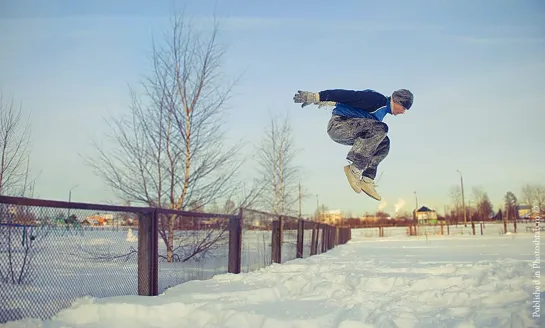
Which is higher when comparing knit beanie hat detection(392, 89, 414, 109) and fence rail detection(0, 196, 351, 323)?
knit beanie hat detection(392, 89, 414, 109)

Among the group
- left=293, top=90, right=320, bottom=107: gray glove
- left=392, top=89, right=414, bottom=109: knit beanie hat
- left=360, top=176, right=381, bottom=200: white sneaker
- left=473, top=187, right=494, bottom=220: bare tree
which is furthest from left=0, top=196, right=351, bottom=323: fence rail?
left=473, top=187, right=494, bottom=220: bare tree

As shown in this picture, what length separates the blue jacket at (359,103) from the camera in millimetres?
3734

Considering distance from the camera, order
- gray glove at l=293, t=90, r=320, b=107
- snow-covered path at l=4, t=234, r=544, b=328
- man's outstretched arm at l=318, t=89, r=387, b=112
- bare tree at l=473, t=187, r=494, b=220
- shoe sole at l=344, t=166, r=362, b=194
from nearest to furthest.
Answer: snow-covered path at l=4, t=234, r=544, b=328, gray glove at l=293, t=90, r=320, b=107, man's outstretched arm at l=318, t=89, r=387, b=112, shoe sole at l=344, t=166, r=362, b=194, bare tree at l=473, t=187, r=494, b=220

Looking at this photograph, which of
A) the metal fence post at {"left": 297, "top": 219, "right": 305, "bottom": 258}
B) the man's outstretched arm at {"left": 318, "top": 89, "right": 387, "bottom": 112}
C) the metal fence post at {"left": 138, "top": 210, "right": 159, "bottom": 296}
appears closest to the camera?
the man's outstretched arm at {"left": 318, "top": 89, "right": 387, "bottom": 112}

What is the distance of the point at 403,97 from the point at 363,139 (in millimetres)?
578

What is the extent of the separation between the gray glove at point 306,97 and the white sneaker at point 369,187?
1218mm

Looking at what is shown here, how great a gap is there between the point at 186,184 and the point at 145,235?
5.19 meters

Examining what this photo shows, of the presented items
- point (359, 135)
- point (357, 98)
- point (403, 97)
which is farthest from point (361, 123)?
point (403, 97)

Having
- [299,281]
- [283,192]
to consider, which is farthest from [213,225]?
[283,192]

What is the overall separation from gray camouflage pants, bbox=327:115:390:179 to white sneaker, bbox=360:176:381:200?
0.08 meters

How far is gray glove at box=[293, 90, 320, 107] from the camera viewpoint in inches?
142

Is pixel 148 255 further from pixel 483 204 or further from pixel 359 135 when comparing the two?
pixel 483 204

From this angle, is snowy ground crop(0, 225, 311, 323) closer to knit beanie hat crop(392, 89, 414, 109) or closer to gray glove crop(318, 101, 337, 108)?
gray glove crop(318, 101, 337, 108)

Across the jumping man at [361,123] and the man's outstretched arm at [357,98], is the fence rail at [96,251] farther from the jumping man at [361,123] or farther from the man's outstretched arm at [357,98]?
the man's outstretched arm at [357,98]
